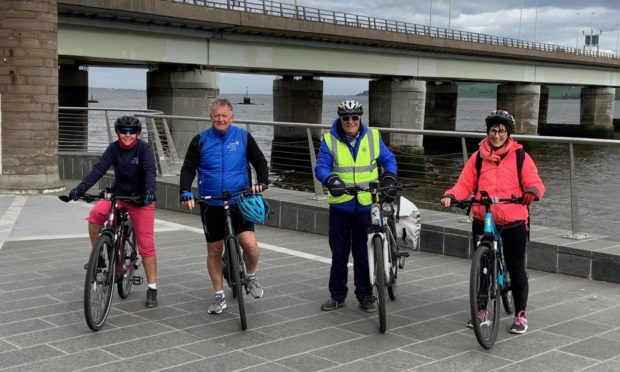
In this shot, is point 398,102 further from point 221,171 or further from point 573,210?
point 221,171

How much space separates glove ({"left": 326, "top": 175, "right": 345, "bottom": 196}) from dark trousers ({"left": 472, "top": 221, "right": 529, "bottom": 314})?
1037 millimetres

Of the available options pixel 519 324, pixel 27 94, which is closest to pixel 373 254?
pixel 519 324

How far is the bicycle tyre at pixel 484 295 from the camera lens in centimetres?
536

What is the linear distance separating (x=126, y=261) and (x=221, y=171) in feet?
3.83

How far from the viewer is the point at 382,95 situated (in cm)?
5191

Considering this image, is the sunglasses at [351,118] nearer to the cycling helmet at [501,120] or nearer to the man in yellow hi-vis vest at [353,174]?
the man in yellow hi-vis vest at [353,174]

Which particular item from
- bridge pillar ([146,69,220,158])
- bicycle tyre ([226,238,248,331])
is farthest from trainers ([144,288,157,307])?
bridge pillar ([146,69,220,158])

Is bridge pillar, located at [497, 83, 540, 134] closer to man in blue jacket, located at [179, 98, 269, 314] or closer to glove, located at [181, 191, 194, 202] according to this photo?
man in blue jacket, located at [179, 98, 269, 314]

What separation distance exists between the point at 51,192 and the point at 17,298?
27.5 feet

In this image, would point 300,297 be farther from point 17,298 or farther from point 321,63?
point 321,63

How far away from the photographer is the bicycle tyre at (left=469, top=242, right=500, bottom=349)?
5355mm

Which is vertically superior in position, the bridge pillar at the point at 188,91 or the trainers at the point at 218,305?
the bridge pillar at the point at 188,91

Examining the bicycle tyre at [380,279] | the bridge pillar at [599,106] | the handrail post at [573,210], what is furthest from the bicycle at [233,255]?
the bridge pillar at [599,106]

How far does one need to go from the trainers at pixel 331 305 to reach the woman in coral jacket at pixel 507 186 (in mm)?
1362
